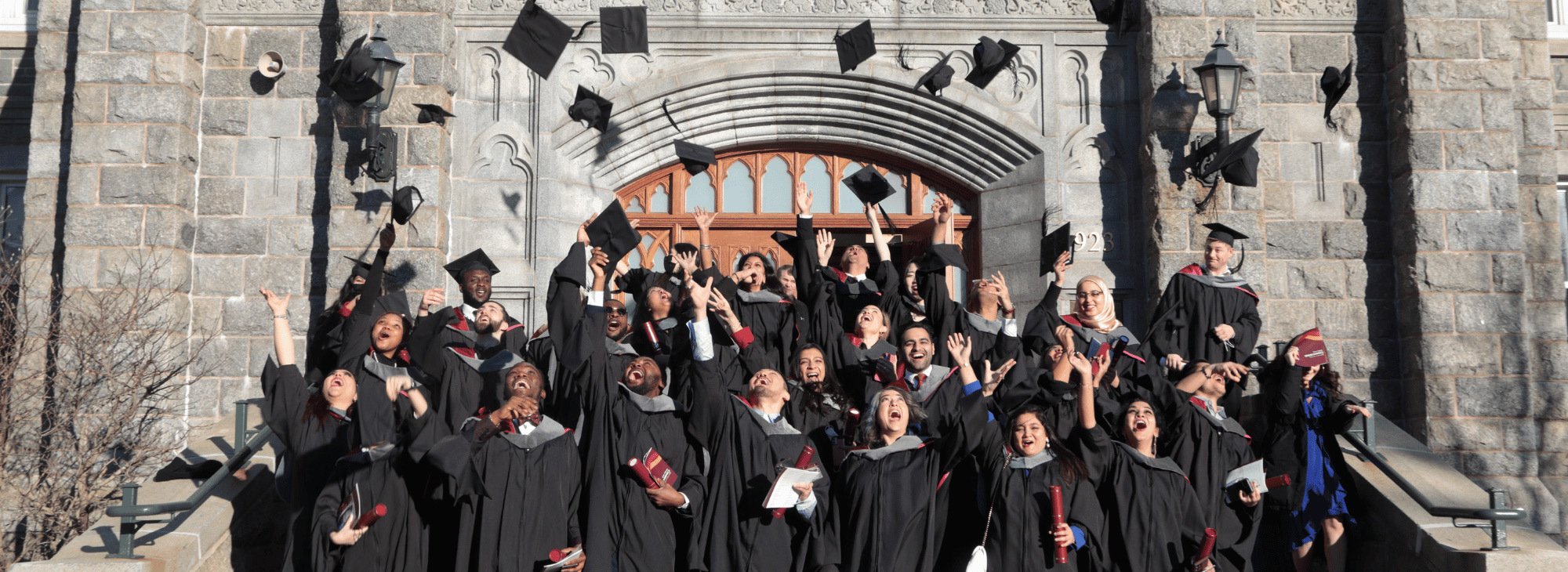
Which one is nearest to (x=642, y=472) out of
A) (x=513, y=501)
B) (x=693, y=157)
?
(x=513, y=501)

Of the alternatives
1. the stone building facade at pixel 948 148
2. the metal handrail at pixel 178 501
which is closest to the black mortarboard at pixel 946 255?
the stone building facade at pixel 948 148

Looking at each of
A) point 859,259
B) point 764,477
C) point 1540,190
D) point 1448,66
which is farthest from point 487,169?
point 1540,190

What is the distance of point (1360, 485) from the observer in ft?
20.0

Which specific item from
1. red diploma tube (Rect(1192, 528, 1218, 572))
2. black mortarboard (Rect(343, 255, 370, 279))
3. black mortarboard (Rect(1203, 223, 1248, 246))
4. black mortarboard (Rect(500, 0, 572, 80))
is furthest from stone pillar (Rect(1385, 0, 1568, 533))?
black mortarboard (Rect(343, 255, 370, 279))

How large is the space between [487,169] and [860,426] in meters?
4.35

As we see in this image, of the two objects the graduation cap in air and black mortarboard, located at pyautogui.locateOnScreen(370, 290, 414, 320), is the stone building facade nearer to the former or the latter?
the graduation cap in air

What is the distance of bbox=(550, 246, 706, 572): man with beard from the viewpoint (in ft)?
17.2

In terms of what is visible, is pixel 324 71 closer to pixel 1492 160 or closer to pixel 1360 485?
pixel 1360 485

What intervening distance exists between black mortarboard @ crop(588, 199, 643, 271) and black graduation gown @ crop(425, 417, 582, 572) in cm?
155

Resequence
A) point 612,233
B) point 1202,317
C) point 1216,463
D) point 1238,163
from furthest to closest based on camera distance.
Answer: point 1238,163 → point 1202,317 → point 612,233 → point 1216,463

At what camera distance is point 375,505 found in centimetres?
517

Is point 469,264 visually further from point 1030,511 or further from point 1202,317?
point 1202,317

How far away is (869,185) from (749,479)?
2821 mm

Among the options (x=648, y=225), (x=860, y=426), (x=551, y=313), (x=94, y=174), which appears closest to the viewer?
(x=860, y=426)
